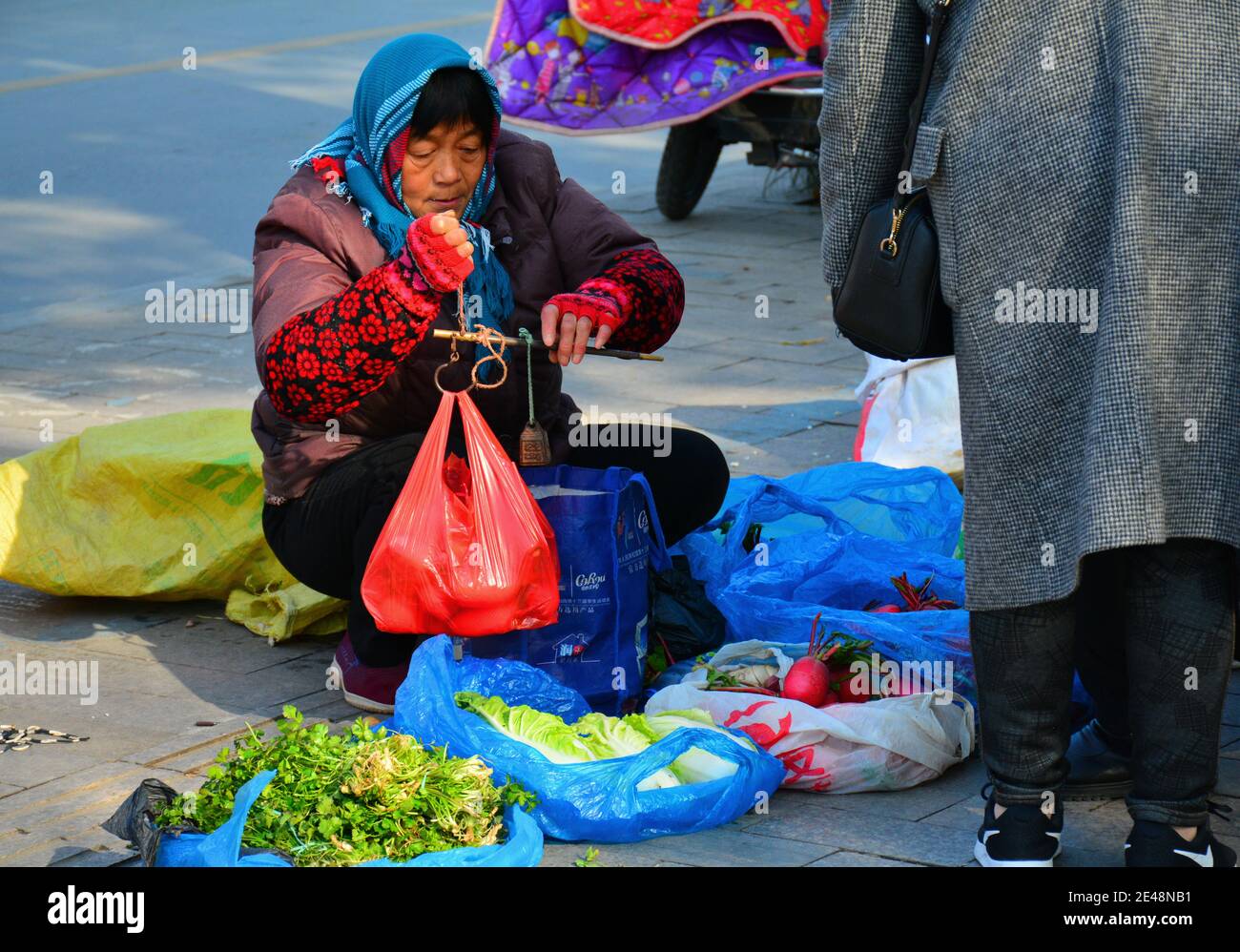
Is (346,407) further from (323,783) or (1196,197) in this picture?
(1196,197)

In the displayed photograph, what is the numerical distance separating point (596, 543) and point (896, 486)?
118 centimetres

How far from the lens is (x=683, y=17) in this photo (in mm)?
7508

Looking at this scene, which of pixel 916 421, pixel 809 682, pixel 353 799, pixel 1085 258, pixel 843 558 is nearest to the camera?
pixel 1085 258

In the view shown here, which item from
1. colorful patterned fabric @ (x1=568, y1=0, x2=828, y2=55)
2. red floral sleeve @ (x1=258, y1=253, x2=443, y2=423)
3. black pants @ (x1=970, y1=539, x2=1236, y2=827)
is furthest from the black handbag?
colorful patterned fabric @ (x1=568, y1=0, x2=828, y2=55)

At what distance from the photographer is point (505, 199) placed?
3.58m

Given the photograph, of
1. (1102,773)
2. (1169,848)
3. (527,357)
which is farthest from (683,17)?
(1169,848)

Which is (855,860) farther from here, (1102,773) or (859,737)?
(1102,773)

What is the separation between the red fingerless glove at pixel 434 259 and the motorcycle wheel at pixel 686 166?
518cm

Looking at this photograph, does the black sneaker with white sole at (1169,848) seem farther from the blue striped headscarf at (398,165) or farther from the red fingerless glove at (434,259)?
the blue striped headscarf at (398,165)

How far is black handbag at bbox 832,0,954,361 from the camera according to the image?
2432mm

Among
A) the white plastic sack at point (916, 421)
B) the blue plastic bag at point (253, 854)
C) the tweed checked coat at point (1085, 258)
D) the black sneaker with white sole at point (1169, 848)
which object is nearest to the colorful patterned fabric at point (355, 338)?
the blue plastic bag at point (253, 854)

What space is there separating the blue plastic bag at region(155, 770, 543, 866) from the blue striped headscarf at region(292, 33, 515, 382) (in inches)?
44.2

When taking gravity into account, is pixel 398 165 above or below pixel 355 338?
above

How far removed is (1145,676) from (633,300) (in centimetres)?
132
